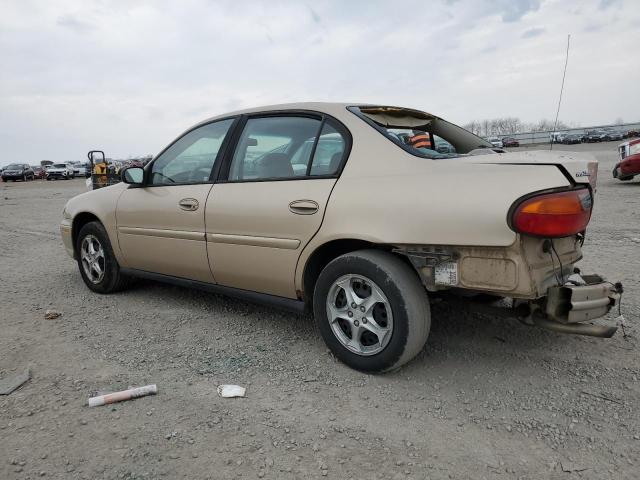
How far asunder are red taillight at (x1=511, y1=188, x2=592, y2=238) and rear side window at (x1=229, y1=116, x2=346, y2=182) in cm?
112

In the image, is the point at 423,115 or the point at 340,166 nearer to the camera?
the point at 340,166

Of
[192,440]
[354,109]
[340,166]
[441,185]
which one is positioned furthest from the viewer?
[354,109]

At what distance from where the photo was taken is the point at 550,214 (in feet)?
7.48

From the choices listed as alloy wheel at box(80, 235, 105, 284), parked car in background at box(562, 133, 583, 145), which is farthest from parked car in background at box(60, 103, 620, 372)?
parked car in background at box(562, 133, 583, 145)

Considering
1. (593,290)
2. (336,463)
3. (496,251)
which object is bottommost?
(336,463)

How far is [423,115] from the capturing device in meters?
3.67

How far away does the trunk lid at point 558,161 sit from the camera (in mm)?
2377

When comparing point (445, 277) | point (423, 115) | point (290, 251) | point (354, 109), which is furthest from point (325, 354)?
point (423, 115)

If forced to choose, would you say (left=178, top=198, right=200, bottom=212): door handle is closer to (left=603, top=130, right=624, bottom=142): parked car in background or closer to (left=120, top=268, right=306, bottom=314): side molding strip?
(left=120, top=268, right=306, bottom=314): side molding strip

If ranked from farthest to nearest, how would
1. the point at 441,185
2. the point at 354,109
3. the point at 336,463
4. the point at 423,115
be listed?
1. the point at 423,115
2. the point at 354,109
3. the point at 441,185
4. the point at 336,463

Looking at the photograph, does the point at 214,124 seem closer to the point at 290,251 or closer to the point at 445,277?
the point at 290,251

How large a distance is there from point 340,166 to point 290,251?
608mm

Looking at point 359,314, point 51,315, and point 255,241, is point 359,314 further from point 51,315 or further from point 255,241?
point 51,315

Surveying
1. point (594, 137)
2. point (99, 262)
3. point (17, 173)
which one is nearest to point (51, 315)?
point (99, 262)
